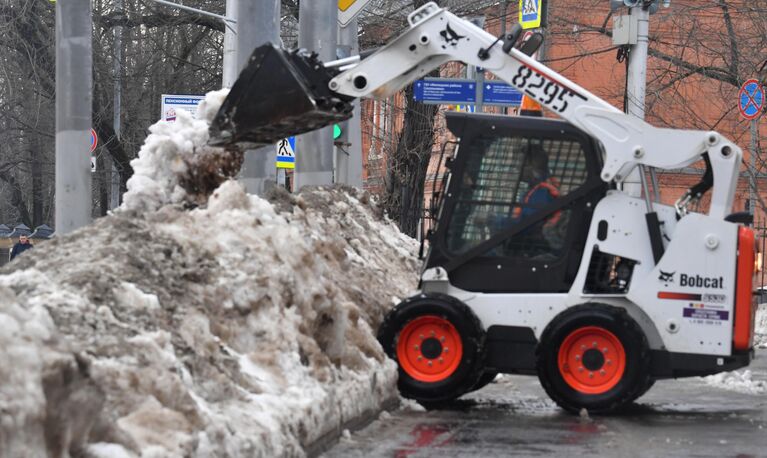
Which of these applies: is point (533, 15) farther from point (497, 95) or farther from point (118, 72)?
point (118, 72)

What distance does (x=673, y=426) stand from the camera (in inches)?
408

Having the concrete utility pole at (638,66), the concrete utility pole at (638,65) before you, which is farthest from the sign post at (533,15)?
the concrete utility pole at (638,66)

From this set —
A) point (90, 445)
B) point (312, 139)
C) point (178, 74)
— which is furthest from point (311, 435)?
point (178, 74)

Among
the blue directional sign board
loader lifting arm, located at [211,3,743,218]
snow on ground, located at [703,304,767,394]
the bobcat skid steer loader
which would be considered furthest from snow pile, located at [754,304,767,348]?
loader lifting arm, located at [211,3,743,218]

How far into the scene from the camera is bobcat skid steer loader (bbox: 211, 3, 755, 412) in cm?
1085

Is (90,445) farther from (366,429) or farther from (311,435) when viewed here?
(366,429)

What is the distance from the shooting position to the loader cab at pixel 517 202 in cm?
1128

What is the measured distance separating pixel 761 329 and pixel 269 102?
13527 mm

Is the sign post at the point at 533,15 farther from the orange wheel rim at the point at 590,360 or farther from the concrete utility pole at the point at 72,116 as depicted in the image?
the orange wheel rim at the point at 590,360

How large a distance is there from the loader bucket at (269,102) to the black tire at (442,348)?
187 centimetres

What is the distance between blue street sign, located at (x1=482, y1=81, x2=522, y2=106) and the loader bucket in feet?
35.5

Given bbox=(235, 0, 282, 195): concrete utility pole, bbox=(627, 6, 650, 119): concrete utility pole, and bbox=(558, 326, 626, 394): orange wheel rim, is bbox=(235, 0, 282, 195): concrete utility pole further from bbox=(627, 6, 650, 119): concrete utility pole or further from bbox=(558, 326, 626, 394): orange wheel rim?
bbox=(627, 6, 650, 119): concrete utility pole

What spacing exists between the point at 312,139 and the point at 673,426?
9.45 meters

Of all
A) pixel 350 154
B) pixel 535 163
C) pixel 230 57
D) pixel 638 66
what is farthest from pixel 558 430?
pixel 350 154
